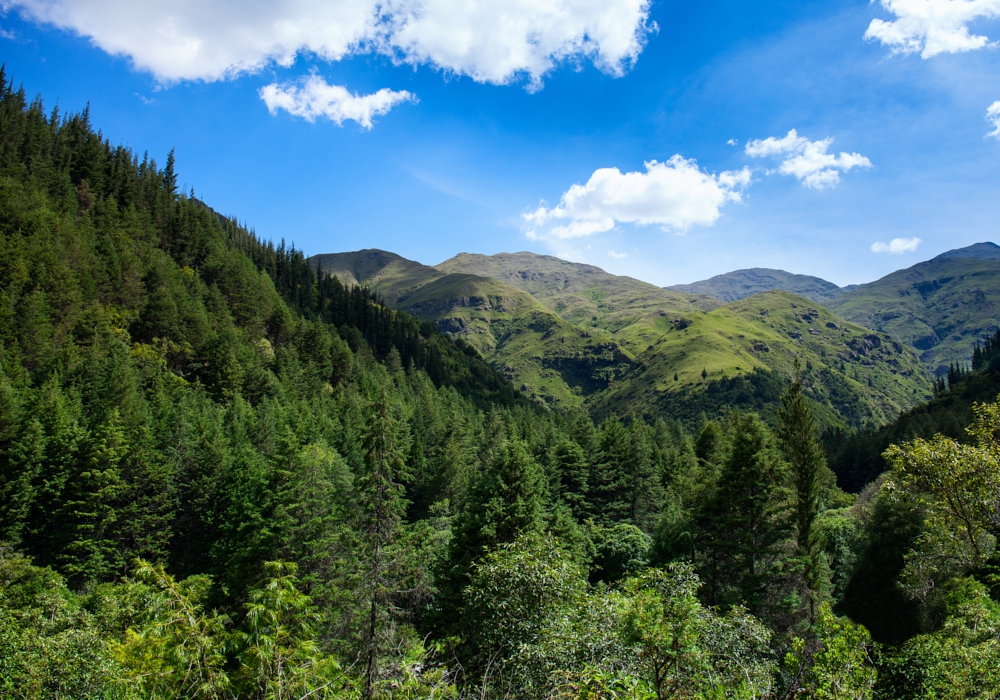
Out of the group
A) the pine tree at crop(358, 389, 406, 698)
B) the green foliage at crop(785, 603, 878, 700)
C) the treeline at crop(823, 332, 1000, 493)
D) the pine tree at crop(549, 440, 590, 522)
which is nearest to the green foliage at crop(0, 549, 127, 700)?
the pine tree at crop(358, 389, 406, 698)

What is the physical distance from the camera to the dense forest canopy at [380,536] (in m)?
15.0

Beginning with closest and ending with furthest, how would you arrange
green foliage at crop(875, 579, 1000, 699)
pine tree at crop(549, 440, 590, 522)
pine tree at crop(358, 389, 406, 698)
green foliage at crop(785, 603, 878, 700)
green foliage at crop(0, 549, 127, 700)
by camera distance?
green foliage at crop(875, 579, 1000, 699) → green foliage at crop(785, 603, 878, 700) → green foliage at crop(0, 549, 127, 700) → pine tree at crop(358, 389, 406, 698) → pine tree at crop(549, 440, 590, 522)

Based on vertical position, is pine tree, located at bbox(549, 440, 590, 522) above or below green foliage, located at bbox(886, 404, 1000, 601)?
below

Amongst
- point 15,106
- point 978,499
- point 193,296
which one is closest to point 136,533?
point 978,499

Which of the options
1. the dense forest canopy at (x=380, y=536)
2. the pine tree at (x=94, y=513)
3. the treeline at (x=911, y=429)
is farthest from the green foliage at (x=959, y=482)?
the treeline at (x=911, y=429)

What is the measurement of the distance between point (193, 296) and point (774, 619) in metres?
111

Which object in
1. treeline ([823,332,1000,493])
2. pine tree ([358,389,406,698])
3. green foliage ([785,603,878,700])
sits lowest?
treeline ([823,332,1000,493])

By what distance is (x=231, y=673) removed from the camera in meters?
24.6

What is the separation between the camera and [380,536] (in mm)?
21469

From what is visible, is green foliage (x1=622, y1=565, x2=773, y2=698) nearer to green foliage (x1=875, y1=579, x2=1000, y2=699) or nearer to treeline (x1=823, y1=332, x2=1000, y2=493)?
green foliage (x1=875, y1=579, x2=1000, y2=699)

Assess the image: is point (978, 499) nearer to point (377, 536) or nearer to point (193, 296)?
point (377, 536)

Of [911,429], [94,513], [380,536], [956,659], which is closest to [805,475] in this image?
[956,659]

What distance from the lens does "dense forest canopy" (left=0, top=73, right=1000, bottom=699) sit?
15023 millimetres

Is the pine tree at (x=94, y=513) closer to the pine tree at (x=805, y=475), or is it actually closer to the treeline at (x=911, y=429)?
the pine tree at (x=805, y=475)
